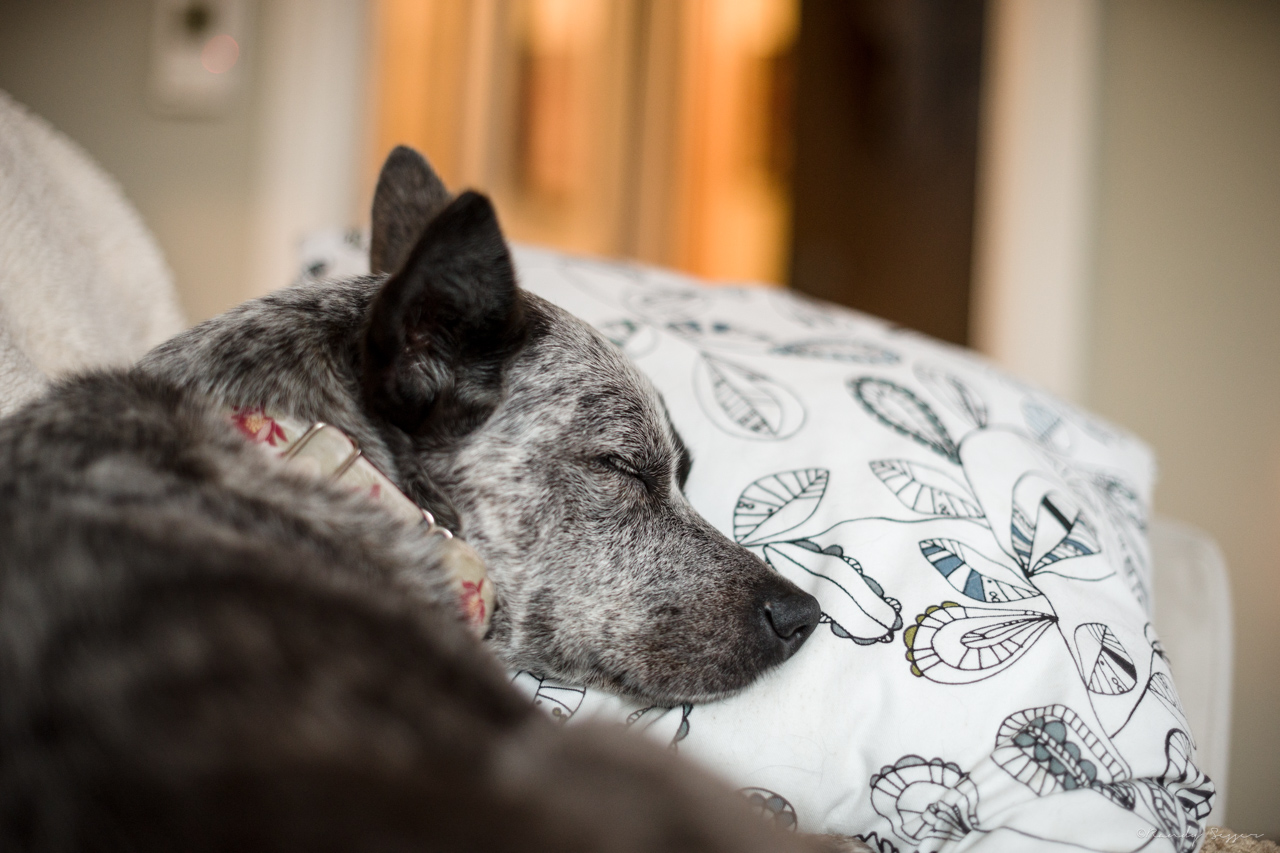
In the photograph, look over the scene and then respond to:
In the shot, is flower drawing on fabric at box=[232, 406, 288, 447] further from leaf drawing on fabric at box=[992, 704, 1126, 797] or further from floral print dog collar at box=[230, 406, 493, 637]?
leaf drawing on fabric at box=[992, 704, 1126, 797]

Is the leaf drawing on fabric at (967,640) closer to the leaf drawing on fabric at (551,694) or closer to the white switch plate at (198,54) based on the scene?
the leaf drawing on fabric at (551,694)

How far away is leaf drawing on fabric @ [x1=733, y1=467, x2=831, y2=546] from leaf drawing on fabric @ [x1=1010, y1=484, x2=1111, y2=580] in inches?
9.6

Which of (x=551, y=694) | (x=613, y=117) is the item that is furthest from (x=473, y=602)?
(x=613, y=117)

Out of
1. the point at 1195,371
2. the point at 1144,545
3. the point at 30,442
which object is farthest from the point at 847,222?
the point at 30,442

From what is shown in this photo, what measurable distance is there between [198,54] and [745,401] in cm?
228

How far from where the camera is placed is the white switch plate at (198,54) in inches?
93.3

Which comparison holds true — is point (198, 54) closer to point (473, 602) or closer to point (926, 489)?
point (473, 602)

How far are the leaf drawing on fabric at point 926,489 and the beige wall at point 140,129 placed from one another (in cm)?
220

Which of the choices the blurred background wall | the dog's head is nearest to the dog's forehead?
the dog's head

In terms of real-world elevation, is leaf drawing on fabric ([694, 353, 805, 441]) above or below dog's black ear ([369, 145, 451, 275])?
below

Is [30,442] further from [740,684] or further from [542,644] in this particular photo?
[740,684]

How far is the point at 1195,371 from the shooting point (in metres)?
2.23

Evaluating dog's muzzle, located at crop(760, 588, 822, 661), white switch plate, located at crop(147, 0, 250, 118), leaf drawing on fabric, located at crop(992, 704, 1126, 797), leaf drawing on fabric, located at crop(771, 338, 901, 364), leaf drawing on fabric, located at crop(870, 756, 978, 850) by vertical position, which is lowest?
leaf drawing on fabric, located at crop(870, 756, 978, 850)

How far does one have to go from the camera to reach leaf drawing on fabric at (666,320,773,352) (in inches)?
49.7
